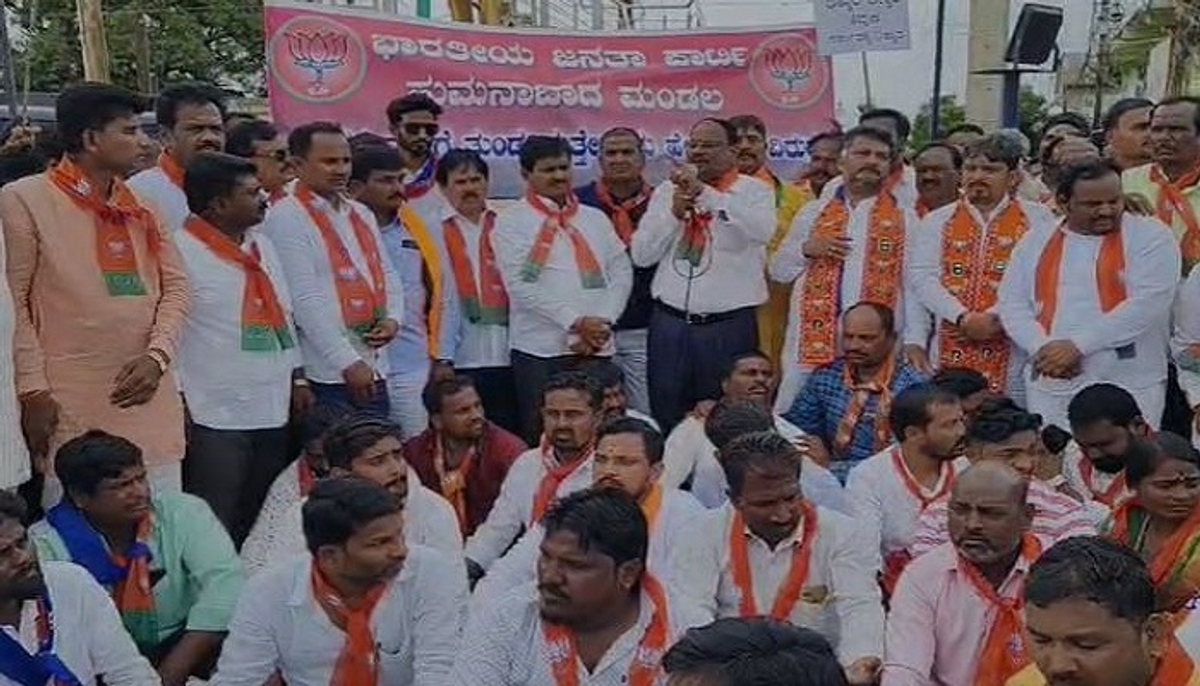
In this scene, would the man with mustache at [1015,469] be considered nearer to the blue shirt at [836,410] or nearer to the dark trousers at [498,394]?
the blue shirt at [836,410]

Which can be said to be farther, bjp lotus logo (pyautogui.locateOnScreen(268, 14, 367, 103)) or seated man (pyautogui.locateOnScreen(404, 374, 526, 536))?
bjp lotus logo (pyautogui.locateOnScreen(268, 14, 367, 103))

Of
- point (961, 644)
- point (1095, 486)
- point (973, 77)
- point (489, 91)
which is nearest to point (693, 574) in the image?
point (961, 644)

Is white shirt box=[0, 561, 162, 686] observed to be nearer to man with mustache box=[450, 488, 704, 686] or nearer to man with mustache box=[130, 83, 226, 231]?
man with mustache box=[450, 488, 704, 686]

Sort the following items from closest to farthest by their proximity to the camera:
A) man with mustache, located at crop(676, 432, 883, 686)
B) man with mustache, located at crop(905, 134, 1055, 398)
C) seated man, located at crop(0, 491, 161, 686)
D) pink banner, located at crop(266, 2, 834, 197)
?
seated man, located at crop(0, 491, 161, 686), man with mustache, located at crop(676, 432, 883, 686), man with mustache, located at crop(905, 134, 1055, 398), pink banner, located at crop(266, 2, 834, 197)

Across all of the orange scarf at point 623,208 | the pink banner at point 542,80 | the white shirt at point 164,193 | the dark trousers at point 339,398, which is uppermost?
the pink banner at point 542,80

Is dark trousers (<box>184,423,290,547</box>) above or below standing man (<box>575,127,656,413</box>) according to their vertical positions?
below

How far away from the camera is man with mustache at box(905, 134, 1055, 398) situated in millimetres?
5988

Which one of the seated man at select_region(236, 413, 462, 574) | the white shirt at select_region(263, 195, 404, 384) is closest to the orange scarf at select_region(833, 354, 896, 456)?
the seated man at select_region(236, 413, 462, 574)

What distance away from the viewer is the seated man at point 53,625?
11.5 feet

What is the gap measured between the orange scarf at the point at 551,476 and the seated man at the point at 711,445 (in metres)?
0.30

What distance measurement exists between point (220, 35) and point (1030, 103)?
19722 mm

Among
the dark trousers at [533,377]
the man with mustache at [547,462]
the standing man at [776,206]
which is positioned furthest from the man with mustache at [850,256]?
the man with mustache at [547,462]

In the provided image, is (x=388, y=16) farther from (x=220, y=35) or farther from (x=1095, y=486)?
(x=220, y=35)

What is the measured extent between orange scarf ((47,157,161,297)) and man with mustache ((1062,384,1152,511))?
3135 millimetres
